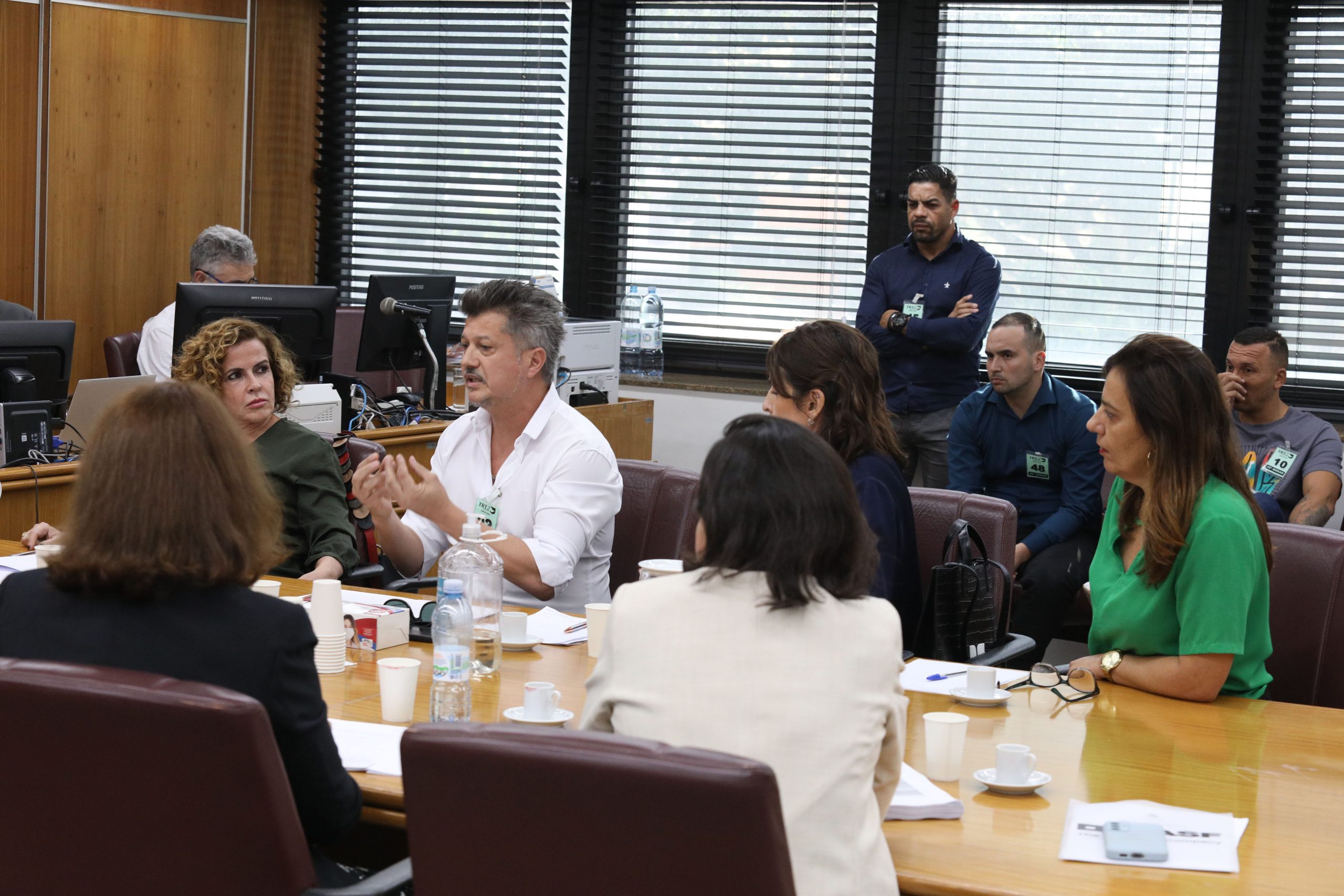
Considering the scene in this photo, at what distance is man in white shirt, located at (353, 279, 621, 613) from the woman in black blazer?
1172 millimetres

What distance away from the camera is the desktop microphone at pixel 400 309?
5125mm

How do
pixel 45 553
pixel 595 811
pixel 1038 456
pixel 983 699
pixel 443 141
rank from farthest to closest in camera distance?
pixel 443 141 < pixel 1038 456 < pixel 983 699 < pixel 45 553 < pixel 595 811

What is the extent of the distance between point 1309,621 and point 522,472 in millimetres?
1687

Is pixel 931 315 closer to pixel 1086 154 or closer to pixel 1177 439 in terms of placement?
pixel 1086 154

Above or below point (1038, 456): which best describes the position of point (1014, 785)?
below

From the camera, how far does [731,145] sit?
20.8 ft

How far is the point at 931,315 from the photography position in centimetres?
531

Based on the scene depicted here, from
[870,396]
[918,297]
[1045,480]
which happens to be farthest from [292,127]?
[870,396]

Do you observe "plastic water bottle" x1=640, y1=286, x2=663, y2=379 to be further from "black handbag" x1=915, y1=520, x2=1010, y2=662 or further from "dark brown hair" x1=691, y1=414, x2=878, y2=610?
"dark brown hair" x1=691, y1=414, x2=878, y2=610

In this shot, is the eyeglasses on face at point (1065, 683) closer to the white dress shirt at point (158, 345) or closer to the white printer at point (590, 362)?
the white printer at point (590, 362)

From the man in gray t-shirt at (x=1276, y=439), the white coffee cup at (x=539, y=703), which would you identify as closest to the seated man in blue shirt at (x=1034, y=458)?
the man in gray t-shirt at (x=1276, y=439)

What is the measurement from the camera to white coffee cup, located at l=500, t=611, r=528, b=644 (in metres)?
2.48

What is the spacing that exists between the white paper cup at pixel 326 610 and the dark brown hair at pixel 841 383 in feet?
3.08

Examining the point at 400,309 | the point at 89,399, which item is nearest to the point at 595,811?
the point at 89,399
